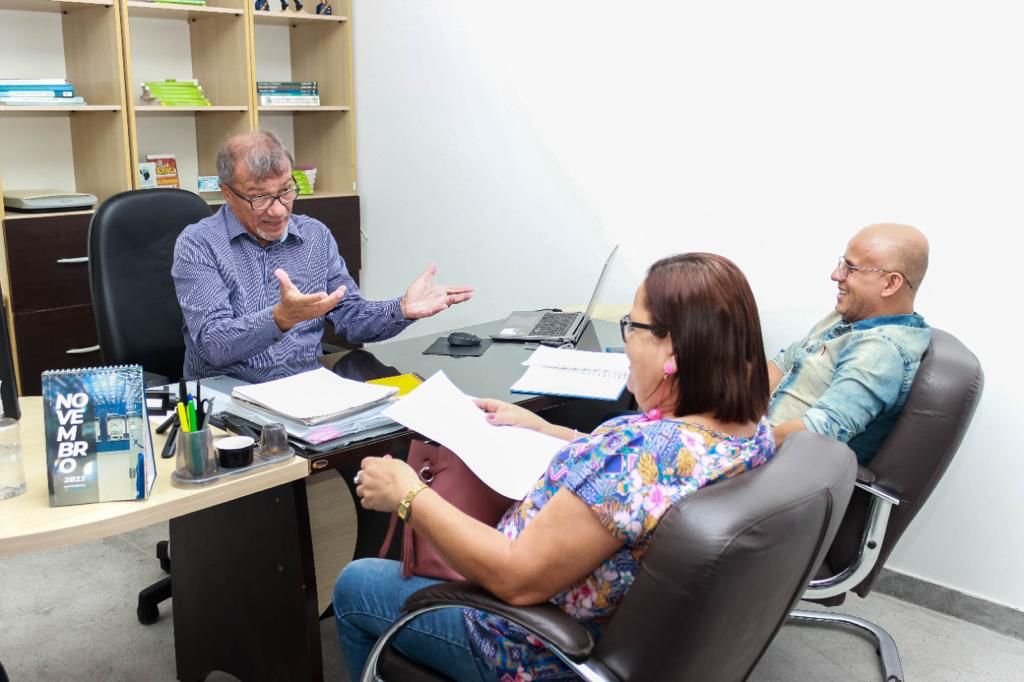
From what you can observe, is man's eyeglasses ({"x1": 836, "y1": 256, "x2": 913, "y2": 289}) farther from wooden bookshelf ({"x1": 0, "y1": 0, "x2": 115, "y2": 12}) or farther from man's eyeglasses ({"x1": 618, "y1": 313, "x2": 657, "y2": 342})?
wooden bookshelf ({"x1": 0, "y1": 0, "x2": 115, "y2": 12})

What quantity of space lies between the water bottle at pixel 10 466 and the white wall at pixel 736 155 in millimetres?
2279

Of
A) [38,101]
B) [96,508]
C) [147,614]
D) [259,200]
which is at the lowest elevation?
[147,614]

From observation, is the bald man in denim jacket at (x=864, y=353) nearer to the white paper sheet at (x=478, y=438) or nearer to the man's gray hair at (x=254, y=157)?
the white paper sheet at (x=478, y=438)

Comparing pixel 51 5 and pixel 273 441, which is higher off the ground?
pixel 51 5

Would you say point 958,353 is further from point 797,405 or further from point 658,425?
point 658,425

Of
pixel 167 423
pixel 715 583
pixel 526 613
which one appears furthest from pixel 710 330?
pixel 167 423

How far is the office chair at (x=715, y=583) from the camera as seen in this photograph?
1.16 meters

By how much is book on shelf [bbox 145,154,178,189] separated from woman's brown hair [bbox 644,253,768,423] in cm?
323

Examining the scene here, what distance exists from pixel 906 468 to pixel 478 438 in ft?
3.12

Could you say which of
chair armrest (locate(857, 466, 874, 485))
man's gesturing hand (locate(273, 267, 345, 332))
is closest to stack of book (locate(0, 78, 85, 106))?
man's gesturing hand (locate(273, 267, 345, 332))

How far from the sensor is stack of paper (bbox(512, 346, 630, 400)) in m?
2.20

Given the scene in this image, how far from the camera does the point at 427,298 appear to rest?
2709 mm

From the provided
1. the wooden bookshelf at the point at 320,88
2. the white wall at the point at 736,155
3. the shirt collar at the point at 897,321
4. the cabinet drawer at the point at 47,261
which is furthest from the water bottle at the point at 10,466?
the wooden bookshelf at the point at 320,88

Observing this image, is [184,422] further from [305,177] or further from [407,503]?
[305,177]
